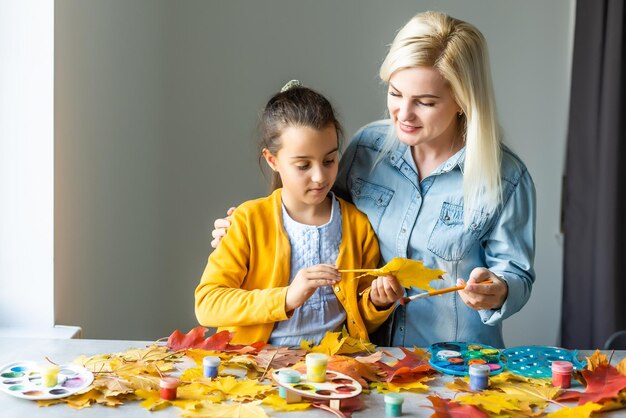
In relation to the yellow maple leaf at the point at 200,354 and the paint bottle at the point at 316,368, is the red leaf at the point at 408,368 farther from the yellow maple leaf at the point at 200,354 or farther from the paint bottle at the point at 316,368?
the yellow maple leaf at the point at 200,354

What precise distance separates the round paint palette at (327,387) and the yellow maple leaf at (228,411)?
64 millimetres

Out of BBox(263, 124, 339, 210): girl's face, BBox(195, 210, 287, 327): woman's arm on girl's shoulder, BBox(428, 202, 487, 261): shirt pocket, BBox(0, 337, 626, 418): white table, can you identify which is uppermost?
BBox(263, 124, 339, 210): girl's face

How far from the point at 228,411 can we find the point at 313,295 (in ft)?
1.79

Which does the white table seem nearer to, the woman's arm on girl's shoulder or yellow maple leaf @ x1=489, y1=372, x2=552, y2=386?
yellow maple leaf @ x1=489, y1=372, x2=552, y2=386

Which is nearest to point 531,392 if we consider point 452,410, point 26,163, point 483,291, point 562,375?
point 562,375

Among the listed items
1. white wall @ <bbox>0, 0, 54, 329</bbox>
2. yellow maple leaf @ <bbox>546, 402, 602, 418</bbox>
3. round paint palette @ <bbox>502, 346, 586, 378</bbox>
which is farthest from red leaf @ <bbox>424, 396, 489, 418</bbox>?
white wall @ <bbox>0, 0, 54, 329</bbox>

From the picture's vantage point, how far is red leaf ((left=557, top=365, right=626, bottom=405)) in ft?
4.26

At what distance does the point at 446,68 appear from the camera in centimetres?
170

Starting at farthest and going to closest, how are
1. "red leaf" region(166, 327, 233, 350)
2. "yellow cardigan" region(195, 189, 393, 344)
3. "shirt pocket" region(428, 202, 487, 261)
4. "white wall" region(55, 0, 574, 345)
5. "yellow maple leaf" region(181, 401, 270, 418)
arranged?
"white wall" region(55, 0, 574, 345) < "shirt pocket" region(428, 202, 487, 261) < "yellow cardigan" region(195, 189, 393, 344) < "red leaf" region(166, 327, 233, 350) < "yellow maple leaf" region(181, 401, 270, 418)

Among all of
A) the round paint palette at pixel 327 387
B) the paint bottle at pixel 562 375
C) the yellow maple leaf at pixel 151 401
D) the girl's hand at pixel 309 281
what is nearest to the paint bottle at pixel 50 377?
the yellow maple leaf at pixel 151 401

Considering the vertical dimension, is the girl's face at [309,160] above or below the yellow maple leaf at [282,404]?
above

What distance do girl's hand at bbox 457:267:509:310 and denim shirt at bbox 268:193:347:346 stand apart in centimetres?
28

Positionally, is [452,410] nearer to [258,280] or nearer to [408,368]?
[408,368]

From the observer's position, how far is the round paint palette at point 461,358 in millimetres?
1440
